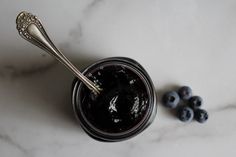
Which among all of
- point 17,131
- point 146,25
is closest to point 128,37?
point 146,25

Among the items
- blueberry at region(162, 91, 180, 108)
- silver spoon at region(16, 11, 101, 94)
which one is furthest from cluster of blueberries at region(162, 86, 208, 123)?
silver spoon at region(16, 11, 101, 94)

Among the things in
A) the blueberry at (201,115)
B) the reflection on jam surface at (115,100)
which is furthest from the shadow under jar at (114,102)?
the blueberry at (201,115)

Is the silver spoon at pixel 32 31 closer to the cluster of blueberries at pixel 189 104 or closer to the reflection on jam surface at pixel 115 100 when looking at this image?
the reflection on jam surface at pixel 115 100

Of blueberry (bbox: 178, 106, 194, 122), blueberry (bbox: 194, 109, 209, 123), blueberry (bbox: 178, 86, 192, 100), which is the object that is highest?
blueberry (bbox: 178, 86, 192, 100)

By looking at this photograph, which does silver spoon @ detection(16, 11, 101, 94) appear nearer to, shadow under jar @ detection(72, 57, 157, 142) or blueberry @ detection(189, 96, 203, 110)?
shadow under jar @ detection(72, 57, 157, 142)

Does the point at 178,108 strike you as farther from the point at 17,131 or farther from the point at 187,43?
the point at 17,131
